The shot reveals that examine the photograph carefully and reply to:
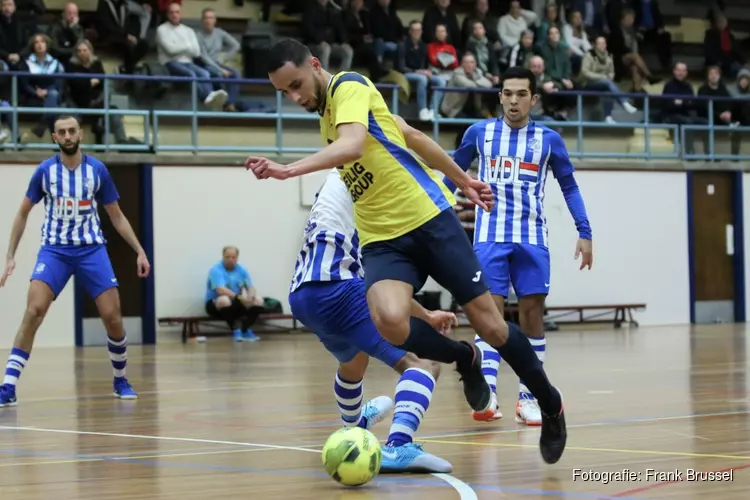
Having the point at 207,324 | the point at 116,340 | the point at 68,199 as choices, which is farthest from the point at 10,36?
the point at 116,340

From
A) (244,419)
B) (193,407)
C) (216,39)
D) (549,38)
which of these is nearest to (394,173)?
(244,419)

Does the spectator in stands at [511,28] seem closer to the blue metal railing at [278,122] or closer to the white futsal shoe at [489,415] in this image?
the blue metal railing at [278,122]

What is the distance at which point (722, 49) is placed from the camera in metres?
24.0

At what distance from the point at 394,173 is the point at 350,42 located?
1573 cm

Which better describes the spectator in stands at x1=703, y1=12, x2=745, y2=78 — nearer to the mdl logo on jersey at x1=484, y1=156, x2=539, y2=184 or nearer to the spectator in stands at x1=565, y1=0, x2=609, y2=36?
the spectator in stands at x1=565, y1=0, x2=609, y2=36

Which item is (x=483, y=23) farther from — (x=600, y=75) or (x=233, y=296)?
(x=233, y=296)

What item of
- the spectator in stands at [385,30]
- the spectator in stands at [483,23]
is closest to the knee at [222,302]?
the spectator in stands at [385,30]

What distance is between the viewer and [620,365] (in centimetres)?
1220

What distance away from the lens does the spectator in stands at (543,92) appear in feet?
68.3

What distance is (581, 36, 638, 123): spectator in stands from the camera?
2197cm

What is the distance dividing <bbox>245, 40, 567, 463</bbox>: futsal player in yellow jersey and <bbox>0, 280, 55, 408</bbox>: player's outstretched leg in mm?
4547

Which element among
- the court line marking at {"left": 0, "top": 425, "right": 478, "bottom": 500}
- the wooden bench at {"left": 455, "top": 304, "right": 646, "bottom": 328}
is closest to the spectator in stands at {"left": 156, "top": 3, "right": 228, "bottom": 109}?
the wooden bench at {"left": 455, "top": 304, "right": 646, "bottom": 328}

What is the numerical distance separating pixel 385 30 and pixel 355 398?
15.1 meters

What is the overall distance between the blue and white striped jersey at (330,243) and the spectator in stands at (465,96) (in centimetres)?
1478
